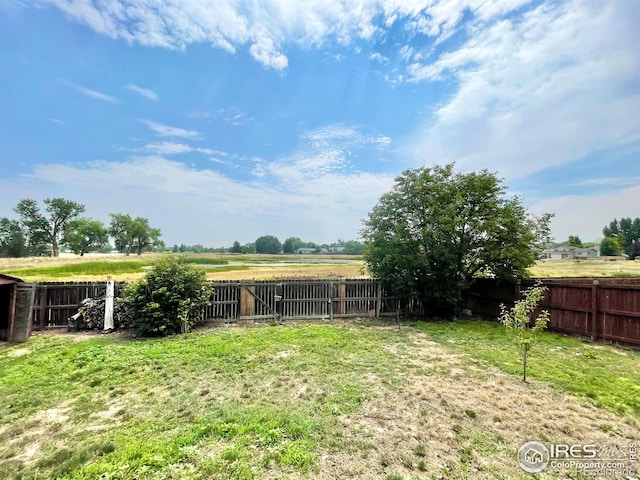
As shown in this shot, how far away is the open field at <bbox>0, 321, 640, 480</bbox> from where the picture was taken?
7.95ft

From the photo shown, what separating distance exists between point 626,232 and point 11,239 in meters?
129

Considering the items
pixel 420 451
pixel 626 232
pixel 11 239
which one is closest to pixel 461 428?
pixel 420 451

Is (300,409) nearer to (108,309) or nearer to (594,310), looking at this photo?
(108,309)

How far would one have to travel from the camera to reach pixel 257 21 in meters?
10.6

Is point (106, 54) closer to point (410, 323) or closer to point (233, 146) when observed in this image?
point (233, 146)

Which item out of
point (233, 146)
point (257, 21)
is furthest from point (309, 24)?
point (233, 146)

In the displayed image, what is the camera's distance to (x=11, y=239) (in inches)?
1671

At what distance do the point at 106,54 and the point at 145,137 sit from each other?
6.76 meters

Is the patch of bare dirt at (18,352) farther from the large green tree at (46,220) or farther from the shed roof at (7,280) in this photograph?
the large green tree at (46,220)

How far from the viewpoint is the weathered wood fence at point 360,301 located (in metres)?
6.66

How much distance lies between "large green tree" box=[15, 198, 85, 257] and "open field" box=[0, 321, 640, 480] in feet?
180

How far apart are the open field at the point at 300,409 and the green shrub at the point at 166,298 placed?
1.11 m

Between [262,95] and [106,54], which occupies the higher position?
[262,95]

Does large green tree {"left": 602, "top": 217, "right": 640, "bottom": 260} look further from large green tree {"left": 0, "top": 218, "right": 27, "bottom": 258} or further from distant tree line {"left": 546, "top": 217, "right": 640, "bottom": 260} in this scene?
large green tree {"left": 0, "top": 218, "right": 27, "bottom": 258}
